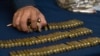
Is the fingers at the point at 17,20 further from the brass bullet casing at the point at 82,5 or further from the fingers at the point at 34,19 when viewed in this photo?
the brass bullet casing at the point at 82,5

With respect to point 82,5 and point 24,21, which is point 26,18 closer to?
point 24,21

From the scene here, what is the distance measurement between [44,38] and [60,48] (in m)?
0.09

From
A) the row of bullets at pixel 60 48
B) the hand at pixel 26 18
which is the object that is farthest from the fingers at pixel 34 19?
the row of bullets at pixel 60 48

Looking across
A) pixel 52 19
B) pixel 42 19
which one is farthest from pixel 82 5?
pixel 42 19

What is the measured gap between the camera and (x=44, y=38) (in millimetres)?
847

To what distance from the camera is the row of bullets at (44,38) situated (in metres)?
0.81

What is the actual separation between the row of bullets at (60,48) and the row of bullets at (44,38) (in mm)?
45

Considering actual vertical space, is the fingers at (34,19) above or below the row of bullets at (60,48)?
above

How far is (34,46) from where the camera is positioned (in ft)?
2.66

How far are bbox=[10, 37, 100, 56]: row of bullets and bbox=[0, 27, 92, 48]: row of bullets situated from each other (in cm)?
4

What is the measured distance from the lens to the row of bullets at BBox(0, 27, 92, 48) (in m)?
0.81

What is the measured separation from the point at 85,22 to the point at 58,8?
19cm

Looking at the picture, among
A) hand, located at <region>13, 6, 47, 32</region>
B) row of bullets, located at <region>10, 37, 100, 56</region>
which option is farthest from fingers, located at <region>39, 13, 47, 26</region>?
row of bullets, located at <region>10, 37, 100, 56</region>

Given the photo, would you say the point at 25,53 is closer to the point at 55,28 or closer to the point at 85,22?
the point at 55,28
